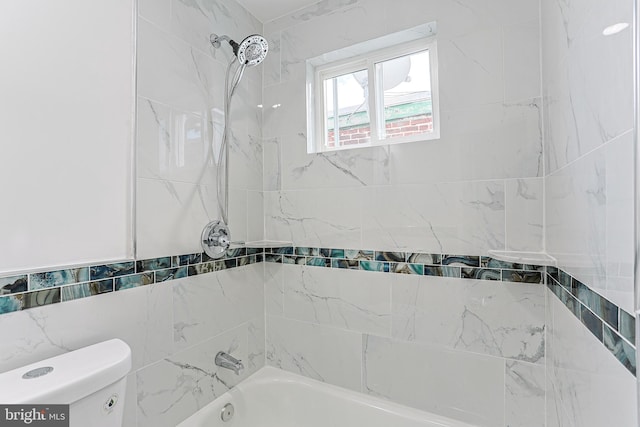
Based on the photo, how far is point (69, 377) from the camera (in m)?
0.81

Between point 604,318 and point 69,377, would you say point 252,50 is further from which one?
point 604,318

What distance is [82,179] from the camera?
1011mm

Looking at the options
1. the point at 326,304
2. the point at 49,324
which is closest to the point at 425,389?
the point at 326,304

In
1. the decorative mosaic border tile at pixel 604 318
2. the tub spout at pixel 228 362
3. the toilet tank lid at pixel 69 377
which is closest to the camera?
the decorative mosaic border tile at pixel 604 318

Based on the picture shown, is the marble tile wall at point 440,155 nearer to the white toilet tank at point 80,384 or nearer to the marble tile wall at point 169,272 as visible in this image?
the marble tile wall at point 169,272

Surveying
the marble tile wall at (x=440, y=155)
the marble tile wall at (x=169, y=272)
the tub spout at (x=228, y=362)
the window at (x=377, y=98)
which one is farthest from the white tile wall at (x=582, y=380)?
the marble tile wall at (x=169, y=272)

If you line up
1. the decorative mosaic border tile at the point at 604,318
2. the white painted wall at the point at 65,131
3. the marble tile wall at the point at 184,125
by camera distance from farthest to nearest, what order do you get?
the marble tile wall at the point at 184,125 → the white painted wall at the point at 65,131 → the decorative mosaic border tile at the point at 604,318

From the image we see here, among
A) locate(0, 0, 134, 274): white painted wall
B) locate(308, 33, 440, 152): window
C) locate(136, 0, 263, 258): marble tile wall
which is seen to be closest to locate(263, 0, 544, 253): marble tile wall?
locate(308, 33, 440, 152): window

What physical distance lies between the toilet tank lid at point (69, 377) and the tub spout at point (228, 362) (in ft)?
1.86

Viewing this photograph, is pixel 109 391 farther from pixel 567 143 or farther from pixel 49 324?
pixel 567 143

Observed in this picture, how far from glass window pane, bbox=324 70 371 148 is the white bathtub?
132cm

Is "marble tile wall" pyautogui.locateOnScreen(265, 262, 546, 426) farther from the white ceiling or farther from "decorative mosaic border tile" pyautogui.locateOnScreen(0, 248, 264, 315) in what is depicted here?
the white ceiling

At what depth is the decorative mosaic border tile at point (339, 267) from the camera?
1.98ft

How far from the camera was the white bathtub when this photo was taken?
1379 mm
